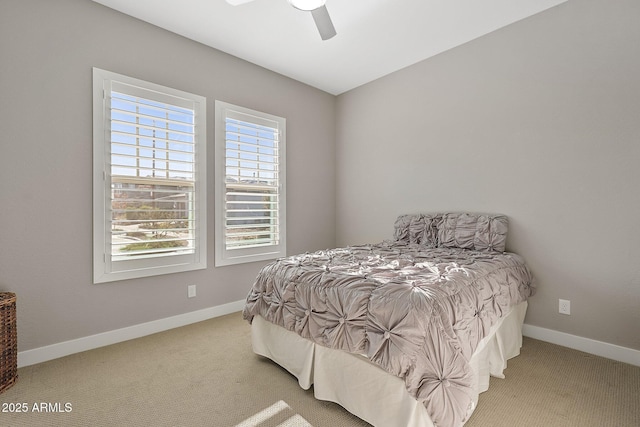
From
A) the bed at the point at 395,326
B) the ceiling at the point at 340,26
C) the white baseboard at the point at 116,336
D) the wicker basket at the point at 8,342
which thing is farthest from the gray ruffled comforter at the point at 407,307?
the ceiling at the point at 340,26

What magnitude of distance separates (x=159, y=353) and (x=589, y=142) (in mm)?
3743

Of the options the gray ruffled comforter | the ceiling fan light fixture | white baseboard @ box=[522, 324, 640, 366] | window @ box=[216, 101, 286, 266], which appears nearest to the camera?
the gray ruffled comforter

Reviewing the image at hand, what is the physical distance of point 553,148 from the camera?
2.56 m

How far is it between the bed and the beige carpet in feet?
0.39

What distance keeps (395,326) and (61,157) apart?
2.68m

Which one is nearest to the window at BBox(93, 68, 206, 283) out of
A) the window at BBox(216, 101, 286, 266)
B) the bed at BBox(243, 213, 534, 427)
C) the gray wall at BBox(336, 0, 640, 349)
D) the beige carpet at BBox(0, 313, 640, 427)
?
the window at BBox(216, 101, 286, 266)

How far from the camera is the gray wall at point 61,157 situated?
217cm

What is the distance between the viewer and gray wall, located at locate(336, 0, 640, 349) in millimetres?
2250

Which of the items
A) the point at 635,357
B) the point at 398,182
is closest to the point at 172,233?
the point at 398,182

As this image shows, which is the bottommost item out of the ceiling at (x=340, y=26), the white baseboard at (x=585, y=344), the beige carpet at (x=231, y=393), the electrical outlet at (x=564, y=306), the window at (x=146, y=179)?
the beige carpet at (x=231, y=393)

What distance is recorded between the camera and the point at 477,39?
303cm

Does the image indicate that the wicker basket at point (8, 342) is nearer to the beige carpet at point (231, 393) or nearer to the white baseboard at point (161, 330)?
the beige carpet at point (231, 393)

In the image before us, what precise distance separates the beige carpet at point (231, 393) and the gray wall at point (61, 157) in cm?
39

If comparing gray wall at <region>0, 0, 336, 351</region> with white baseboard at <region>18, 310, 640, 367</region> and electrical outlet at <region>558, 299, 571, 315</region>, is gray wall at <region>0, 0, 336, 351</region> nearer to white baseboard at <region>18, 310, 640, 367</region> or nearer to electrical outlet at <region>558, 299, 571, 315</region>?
white baseboard at <region>18, 310, 640, 367</region>
